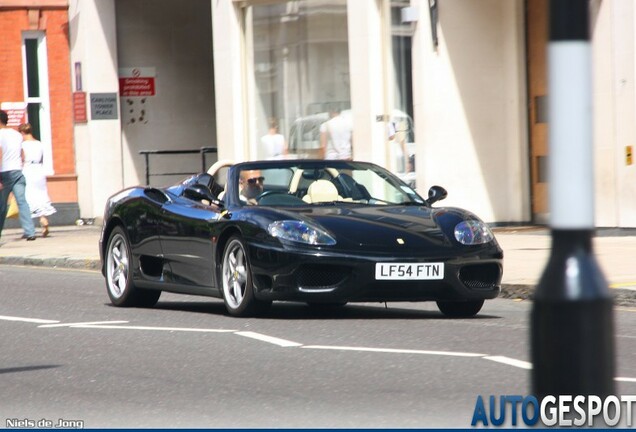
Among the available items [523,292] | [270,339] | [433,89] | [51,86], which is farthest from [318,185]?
[51,86]

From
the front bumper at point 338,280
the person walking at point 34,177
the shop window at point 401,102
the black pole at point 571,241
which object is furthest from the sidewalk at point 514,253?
the black pole at point 571,241

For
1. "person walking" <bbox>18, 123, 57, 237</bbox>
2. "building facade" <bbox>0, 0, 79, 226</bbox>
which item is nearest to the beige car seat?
"person walking" <bbox>18, 123, 57, 237</bbox>

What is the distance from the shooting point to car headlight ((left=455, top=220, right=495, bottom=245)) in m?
11.2

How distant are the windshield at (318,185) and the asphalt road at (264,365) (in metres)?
0.88

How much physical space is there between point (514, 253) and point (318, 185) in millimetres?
5020

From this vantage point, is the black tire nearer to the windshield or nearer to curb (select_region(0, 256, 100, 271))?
the windshield

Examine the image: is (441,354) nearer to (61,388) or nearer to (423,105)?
(61,388)

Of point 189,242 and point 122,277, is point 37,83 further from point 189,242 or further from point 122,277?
point 189,242

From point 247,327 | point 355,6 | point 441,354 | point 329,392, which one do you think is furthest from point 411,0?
point 329,392

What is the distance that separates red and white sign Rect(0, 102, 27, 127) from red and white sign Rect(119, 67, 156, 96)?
1.82m

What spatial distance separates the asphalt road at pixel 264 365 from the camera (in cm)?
692

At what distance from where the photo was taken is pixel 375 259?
10820mm

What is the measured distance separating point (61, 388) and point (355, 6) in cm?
1473

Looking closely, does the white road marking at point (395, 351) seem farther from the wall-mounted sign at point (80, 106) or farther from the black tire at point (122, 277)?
the wall-mounted sign at point (80, 106)
